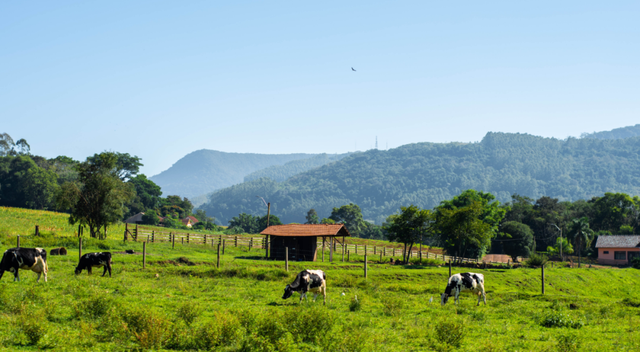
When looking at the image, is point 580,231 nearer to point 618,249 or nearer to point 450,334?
point 618,249

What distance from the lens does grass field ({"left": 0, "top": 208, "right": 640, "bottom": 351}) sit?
12.0 metres

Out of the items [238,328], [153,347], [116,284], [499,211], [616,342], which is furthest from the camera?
[499,211]

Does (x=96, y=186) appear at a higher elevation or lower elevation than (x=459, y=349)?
higher

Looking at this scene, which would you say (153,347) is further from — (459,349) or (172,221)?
(172,221)

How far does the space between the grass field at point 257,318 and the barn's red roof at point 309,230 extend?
583 inches

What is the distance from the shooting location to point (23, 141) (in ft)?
543

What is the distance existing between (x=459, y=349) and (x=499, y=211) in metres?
83.6

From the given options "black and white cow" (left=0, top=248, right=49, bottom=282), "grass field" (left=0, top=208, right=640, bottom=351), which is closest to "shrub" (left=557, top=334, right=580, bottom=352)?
"grass field" (left=0, top=208, right=640, bottom=351)

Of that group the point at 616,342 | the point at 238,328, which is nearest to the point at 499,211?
the point at 616,342

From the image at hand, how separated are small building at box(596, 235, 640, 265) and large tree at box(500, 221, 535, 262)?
12.1 meters

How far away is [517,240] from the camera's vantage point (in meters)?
87.5

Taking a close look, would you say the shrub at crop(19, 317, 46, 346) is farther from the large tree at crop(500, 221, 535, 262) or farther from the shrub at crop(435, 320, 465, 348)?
the large tree at crop(500, 221, 535, 262)

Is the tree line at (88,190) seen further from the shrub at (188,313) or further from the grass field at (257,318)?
the shrub at (188,313)

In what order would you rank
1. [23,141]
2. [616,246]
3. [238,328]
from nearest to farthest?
[238,328] → [616,246] → [23,141]
